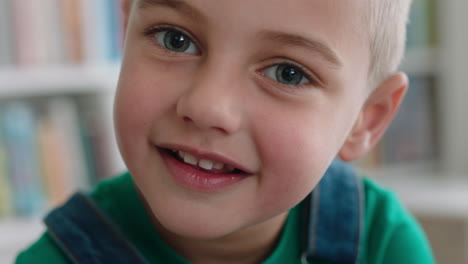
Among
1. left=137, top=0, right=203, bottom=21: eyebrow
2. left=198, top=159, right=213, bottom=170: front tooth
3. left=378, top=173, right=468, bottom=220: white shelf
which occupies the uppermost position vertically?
left=137, top=0, right=203, bottom=21: eyebrow

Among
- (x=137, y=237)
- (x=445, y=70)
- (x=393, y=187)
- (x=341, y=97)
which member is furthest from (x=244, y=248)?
(x=445, y=70)

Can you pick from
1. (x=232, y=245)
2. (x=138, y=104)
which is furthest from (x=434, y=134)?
(x=138, y=104)

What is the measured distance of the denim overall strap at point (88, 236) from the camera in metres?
0.92

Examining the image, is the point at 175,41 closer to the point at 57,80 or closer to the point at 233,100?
the point at 233,100

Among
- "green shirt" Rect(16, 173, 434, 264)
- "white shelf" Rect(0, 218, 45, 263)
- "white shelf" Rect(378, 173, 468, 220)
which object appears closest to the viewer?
"green shirt" Rect(16, 173, 434, 264)

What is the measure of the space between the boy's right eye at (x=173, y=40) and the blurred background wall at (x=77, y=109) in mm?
1197

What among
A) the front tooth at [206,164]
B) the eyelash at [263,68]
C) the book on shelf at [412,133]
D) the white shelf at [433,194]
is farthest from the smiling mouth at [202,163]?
the book on shelf at [412,133]

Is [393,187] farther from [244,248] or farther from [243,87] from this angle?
[243,87]

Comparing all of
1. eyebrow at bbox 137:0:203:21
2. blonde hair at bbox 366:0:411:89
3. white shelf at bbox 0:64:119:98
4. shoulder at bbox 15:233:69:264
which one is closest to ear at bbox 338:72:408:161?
blonde hair at bbox 366:0:411:89

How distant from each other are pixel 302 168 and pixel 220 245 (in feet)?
0.81

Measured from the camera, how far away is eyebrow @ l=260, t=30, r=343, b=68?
A: 730 millimetres

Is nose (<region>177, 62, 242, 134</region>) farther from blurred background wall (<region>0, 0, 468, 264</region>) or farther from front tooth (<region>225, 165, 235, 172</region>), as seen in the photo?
blurred background wall (<region>0, 0, 468, 264</region>)

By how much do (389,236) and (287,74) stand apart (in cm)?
43

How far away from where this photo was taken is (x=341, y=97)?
83 centimetres
